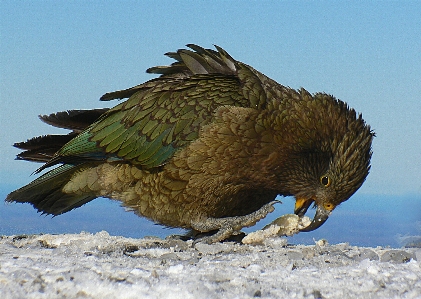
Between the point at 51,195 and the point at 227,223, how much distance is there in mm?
2206

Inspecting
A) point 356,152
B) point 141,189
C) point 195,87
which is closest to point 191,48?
point 195,87

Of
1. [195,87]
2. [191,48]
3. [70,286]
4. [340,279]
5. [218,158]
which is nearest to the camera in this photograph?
[70,286]

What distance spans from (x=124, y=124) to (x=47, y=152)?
3.68 ft

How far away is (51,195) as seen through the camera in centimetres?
675

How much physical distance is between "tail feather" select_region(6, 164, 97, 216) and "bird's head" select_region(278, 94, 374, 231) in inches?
95.4

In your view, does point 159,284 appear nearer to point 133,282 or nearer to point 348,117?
point 133,282

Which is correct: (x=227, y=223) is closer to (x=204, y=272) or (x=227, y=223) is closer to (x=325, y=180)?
(x=325, y=180)

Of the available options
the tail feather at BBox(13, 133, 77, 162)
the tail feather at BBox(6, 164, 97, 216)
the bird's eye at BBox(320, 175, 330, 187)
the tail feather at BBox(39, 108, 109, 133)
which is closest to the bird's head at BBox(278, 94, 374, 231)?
the bird's eye at BBox(320, 175, 330, 187)

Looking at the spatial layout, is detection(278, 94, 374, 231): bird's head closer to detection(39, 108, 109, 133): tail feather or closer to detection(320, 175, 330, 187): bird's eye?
detection(320, 175, 330, 187): bird's eye

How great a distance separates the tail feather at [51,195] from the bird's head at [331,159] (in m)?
2.42

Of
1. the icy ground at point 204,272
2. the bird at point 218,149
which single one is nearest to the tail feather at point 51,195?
the bird at point 218,149

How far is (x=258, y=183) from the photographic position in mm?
5852

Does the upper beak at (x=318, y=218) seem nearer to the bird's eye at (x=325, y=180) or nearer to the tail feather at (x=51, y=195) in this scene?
the bird's eye at (x=325, y=180)

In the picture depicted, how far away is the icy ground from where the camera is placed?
359 centimetres
